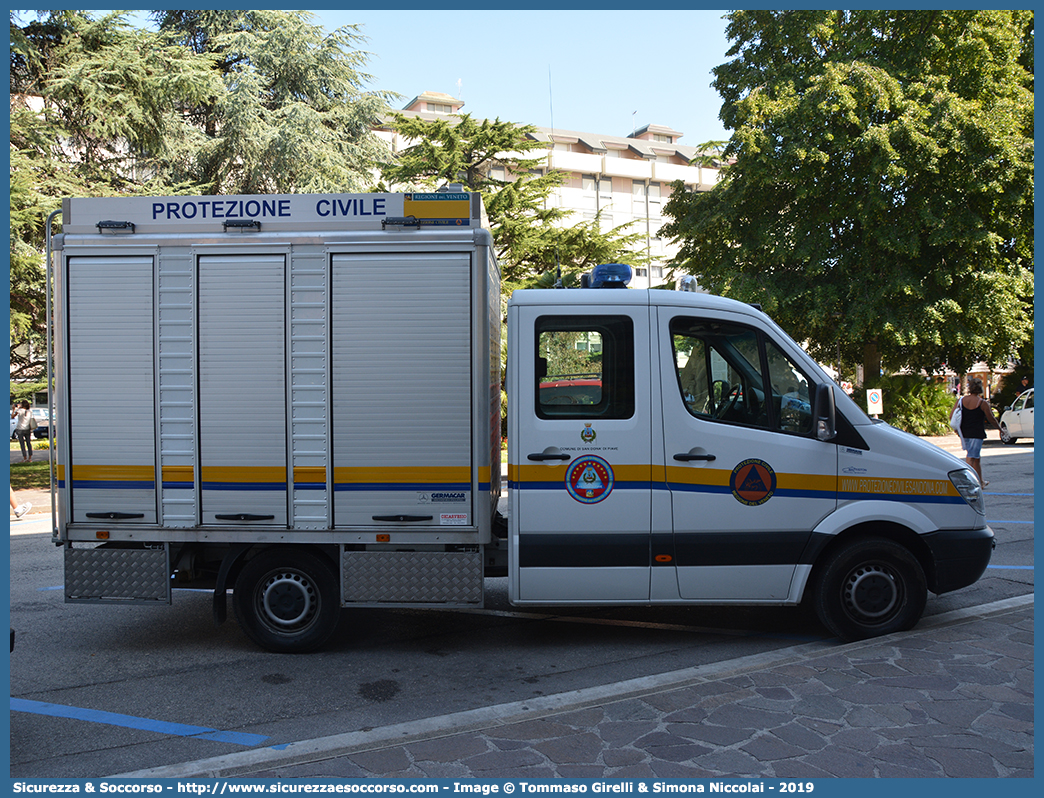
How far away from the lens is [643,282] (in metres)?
51.8

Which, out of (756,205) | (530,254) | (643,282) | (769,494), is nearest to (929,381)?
(756,205)

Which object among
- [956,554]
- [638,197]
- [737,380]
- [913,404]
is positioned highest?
[638,197]

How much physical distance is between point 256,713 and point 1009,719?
13.9ft

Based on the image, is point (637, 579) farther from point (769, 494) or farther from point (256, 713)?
point (256, 713)

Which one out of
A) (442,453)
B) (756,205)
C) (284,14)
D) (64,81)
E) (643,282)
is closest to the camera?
(442,453)

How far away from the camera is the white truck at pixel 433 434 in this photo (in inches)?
210

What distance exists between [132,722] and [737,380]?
4.40m

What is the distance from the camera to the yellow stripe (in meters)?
5.34

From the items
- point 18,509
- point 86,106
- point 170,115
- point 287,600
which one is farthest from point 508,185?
point 287,600

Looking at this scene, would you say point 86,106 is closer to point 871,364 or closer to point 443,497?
point 443,497

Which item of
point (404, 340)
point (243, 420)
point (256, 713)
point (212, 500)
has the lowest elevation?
point (256, 713)

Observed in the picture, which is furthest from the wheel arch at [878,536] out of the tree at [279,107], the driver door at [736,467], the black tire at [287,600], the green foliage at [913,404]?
the green foliage at [913,404]

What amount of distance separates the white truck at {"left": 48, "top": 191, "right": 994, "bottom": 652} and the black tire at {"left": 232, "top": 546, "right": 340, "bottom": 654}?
0.07 ft

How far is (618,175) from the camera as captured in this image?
57.2 meters
